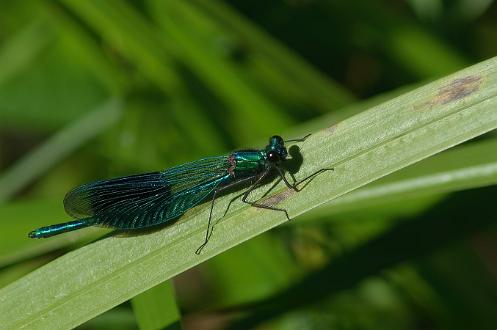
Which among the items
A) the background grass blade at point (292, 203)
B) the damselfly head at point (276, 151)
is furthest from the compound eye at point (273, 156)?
the background grass blade at point (292, 203)

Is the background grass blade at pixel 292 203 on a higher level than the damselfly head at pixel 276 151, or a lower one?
lower

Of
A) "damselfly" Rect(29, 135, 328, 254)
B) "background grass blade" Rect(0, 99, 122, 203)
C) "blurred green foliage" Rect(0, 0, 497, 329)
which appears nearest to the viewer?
"damselfly" Rect(29, 135, 328, 254)

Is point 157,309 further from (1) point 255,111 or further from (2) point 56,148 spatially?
(2) point 56,148

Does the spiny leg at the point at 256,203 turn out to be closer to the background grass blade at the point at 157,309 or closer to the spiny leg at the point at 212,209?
the spiny leg at the point at 212,209

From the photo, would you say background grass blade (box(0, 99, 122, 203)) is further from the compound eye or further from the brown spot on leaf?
the brown spot on leaf

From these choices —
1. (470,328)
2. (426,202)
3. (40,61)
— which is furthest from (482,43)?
(40,61)

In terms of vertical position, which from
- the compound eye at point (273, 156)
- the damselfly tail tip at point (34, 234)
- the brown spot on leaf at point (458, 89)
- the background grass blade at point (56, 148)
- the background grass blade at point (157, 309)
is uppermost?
the background grass blade at point (56, 148)

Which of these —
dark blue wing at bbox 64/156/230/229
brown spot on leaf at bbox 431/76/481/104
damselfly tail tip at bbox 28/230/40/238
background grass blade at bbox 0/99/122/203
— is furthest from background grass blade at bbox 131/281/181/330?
background grass blade at bbox 0/99/122/203
